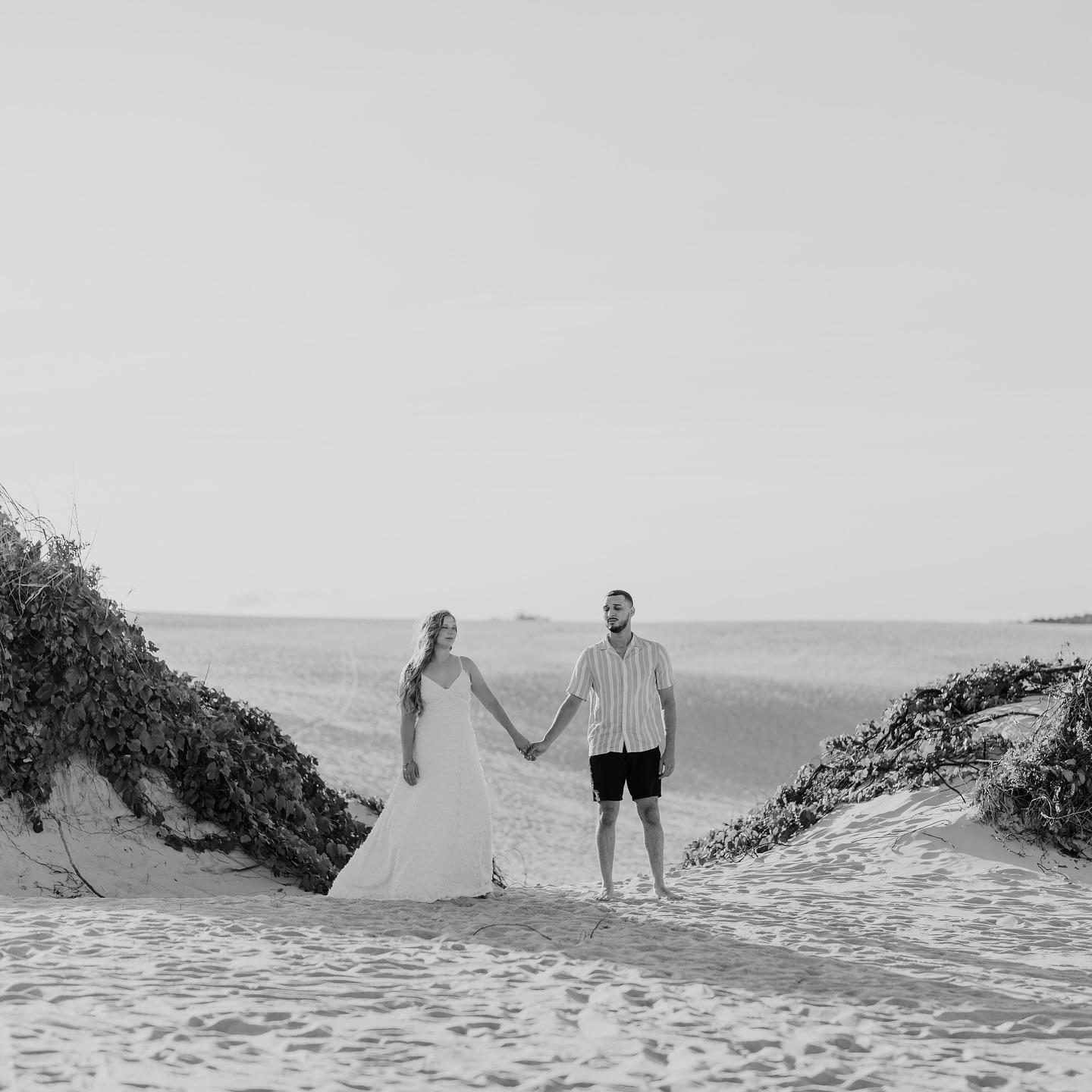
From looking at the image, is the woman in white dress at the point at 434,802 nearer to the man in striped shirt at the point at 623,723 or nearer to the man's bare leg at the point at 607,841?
the man in striped shirt at the point at 623,723

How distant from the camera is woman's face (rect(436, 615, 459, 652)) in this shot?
8.80 meters

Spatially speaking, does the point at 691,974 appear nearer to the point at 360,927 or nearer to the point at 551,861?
the point at 360,927

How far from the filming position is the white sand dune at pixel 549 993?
5.34 meters

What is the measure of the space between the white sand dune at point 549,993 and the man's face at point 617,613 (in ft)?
6.40

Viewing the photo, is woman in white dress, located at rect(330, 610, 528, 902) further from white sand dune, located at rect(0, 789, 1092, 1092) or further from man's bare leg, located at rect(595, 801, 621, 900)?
man's bare leg, located at rect(595, 801, 621, 900)

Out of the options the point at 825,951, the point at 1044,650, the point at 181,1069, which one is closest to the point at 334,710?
the point at 825,951

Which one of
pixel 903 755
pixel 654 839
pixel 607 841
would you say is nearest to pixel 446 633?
pixel 607 841

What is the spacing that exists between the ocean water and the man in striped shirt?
701cm

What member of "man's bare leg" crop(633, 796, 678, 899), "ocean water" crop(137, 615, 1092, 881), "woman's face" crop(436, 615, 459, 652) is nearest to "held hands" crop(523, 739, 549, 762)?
"man's bare leg" crop(633, 796, 678, 899)

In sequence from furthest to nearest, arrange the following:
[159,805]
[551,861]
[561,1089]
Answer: [551,861] → [159,805] → [561,1089]

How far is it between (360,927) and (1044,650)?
3834 cm

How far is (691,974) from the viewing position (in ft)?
22.5

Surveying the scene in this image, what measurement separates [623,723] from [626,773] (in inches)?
14.1

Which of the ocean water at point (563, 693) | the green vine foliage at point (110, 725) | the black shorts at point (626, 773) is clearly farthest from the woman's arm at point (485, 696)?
the ocean water at point (563, 693)
